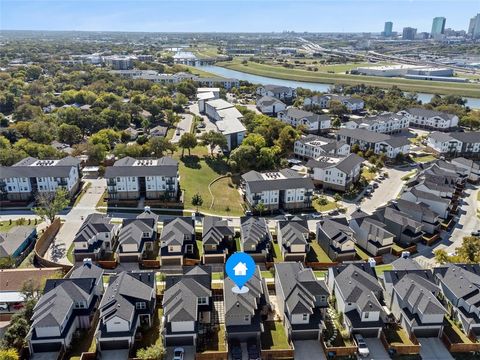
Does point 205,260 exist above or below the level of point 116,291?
below

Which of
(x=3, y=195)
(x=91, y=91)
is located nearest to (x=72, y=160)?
(x=3, y=195)

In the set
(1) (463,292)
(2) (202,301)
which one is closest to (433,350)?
(1) (463,292)

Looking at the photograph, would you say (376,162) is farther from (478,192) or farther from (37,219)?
(37,219)

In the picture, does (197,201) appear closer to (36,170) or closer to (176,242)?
(176,242)

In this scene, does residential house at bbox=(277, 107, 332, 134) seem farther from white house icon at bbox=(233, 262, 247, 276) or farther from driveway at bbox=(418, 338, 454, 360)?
driveway at bbox=(418, 338, 454, 360)

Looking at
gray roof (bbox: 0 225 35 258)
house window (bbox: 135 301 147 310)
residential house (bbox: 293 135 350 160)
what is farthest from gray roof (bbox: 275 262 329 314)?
residential house (bbox: 293 135 350 160)
